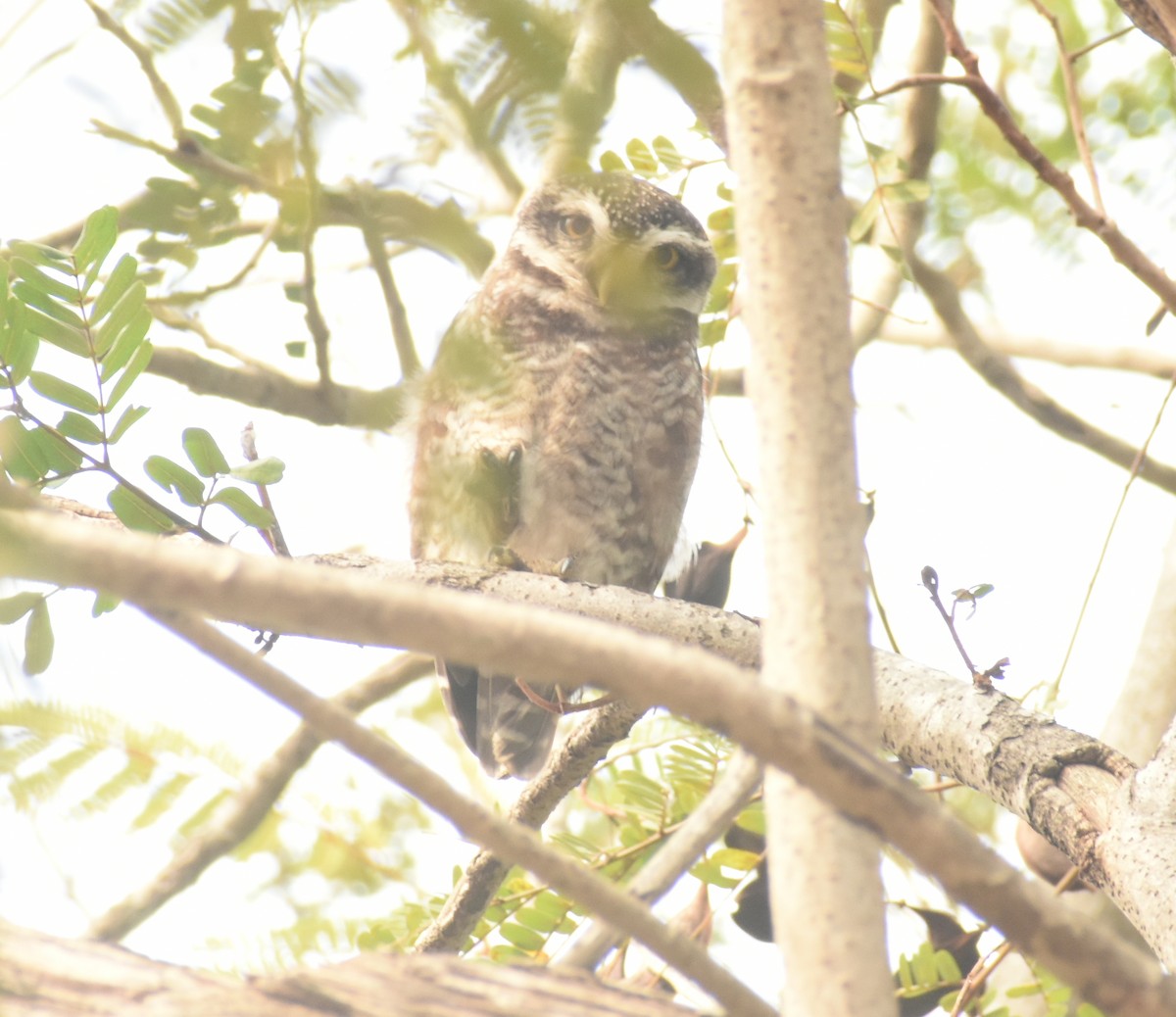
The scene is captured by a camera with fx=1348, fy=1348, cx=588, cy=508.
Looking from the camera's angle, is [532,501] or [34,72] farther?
[532,501]

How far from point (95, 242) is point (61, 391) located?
20cm

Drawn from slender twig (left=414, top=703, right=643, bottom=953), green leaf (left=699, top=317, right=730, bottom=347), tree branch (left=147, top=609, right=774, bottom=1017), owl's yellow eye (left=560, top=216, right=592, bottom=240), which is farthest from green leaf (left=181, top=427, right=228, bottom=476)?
owl's yellow eye (left=560, top=216, right=592, bottom=240)

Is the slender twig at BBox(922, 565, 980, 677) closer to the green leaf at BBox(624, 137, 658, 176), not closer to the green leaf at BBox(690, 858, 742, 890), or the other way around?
the green leaf at BBox(690, 858, 742, 890)

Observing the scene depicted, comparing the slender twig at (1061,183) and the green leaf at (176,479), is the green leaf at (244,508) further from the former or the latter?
the slender twig at (1061,183)

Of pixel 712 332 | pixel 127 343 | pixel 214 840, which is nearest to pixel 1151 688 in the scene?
pixel 712 332

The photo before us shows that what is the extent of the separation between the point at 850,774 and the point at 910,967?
1.30 meters

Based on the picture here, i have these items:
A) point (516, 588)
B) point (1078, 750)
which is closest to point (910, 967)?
point (1078, 750)

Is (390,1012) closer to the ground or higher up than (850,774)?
closer to the ground

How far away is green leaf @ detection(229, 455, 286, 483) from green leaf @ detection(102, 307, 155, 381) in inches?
7.7

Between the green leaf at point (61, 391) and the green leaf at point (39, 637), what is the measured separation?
0.24 metres

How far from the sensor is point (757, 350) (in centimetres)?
82

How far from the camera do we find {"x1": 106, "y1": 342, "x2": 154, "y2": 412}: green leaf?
166 centimetres

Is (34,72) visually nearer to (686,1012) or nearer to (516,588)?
(686,1012)

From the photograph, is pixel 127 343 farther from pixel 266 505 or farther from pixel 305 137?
pixel 305 137
